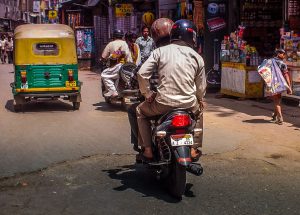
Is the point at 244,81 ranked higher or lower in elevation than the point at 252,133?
higher

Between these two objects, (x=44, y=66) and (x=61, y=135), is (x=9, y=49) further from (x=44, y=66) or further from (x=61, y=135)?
(x=61, y=135)

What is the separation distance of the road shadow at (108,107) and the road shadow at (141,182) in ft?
16.9

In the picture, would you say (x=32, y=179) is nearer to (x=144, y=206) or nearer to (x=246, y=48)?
(x=144, y=206)

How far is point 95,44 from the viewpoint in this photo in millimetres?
26984

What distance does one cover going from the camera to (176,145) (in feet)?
16.5

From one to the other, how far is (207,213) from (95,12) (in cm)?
2588

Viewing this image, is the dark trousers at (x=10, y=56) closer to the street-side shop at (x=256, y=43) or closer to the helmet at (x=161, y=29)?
the street-side shop at (x=256, y=43)

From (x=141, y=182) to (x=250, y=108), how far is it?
6461 mm

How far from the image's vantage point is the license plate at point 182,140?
505cm

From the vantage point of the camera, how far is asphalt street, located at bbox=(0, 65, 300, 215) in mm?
4992

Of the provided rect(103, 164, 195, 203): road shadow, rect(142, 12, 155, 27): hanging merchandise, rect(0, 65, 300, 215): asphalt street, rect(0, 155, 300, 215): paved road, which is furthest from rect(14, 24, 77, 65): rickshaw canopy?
rect(142, 12, 155, 27): hanging merchandise

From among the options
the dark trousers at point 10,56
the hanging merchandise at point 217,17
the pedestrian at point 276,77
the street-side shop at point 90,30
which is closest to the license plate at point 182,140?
the pedestrian at point 276,77

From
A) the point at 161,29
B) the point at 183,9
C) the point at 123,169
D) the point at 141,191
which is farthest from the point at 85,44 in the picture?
the point at 141,191

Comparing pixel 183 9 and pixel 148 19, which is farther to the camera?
pixel 148 19
